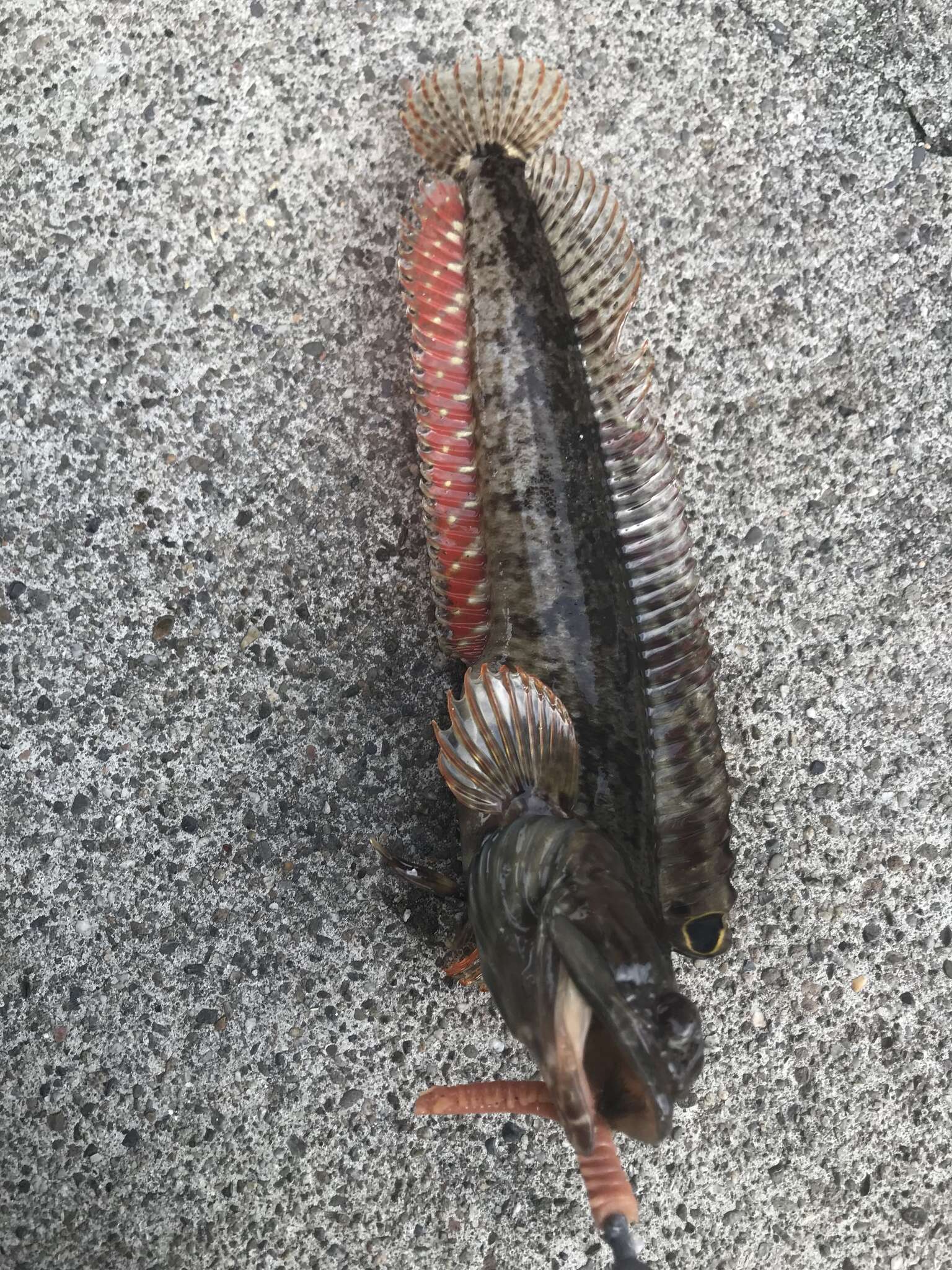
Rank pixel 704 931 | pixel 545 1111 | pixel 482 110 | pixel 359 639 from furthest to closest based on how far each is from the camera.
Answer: pixel 359 639 → pixel 482 110 → pixel 704 931 → pixel 545 1111

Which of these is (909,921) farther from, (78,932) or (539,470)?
(78,932)

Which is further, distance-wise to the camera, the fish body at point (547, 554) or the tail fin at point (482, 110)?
the tail fin at point (482, 110)

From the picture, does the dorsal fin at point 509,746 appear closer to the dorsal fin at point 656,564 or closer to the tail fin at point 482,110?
the dorsal fin at point 656,564

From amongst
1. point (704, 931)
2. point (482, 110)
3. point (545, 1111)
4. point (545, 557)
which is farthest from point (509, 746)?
point (482, 110)

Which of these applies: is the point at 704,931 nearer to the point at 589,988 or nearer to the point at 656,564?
the point at 589,988

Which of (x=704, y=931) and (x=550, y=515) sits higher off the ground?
(x=550, y=515)

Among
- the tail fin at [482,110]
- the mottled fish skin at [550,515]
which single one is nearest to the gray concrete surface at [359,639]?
the tail fin at [482,110]

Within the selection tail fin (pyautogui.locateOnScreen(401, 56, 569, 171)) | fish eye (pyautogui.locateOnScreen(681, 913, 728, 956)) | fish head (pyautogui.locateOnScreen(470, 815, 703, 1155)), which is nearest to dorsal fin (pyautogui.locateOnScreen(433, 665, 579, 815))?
fish head (pyautogui.locateOnScreen(470, 815, 703, 1155))

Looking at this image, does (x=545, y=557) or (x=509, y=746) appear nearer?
(x=509, y=746)
